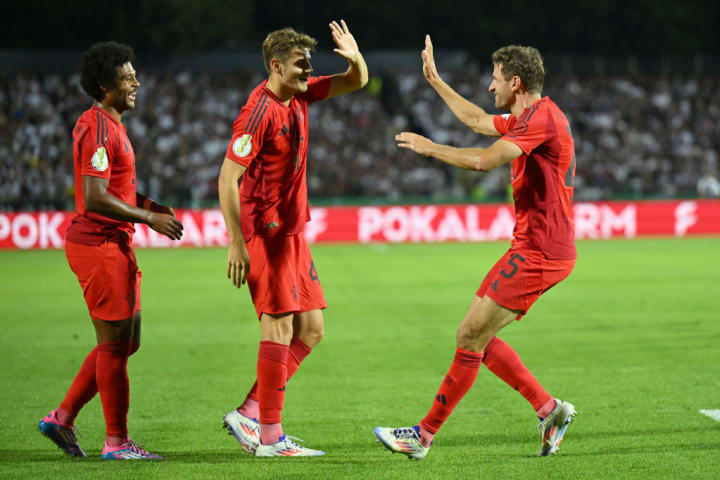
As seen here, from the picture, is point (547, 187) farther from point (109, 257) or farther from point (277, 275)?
point (109, 257)

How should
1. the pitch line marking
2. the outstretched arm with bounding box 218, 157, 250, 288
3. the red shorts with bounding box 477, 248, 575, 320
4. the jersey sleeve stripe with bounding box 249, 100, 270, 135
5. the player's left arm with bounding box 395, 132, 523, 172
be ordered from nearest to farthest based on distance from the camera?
the player's left arm with bounding box 395, 132, 523, 172, the outstretched arm with bounding box 218, 157, 250, 288, the jersey sleeve stripe with bounding box 249, 100, 270, 135, the red shorts with bounding box 477, 248, 575, 320, the pitch line marking

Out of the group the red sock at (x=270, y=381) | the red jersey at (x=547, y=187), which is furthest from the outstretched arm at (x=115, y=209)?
the red jersey at (x=547, y=187)

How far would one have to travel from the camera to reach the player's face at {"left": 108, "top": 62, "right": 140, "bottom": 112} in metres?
5.23

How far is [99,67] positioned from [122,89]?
17cm

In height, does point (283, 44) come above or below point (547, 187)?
above

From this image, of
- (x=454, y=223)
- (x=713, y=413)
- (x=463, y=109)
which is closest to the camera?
(x=463, y=109)

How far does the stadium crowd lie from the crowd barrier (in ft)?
5.54

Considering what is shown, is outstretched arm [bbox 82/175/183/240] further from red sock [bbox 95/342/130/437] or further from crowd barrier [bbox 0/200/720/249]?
crowd barrier [bbox 0/200/720/249]

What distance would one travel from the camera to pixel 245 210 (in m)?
5.32

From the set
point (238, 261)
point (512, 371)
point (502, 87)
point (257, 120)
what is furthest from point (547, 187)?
point (238, 261)

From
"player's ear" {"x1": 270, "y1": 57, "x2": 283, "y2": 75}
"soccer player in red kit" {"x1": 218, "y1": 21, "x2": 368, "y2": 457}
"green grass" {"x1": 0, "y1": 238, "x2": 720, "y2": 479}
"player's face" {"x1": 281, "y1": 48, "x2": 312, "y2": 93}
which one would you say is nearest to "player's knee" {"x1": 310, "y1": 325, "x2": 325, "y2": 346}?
"soccer player in red kit" {"x1": 218, "y1": 21, "x2": 368, "y2": 457}

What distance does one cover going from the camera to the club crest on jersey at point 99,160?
4992 mm

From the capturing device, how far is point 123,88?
5.24 metres

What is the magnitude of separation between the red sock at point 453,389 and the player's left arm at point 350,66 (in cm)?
176
